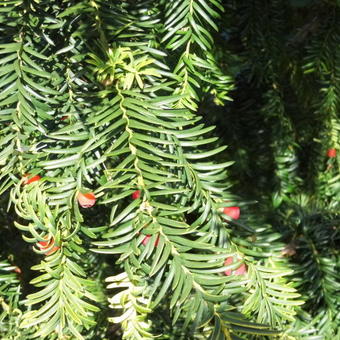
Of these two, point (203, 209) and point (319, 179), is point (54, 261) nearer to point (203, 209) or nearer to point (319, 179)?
point (203, 209)

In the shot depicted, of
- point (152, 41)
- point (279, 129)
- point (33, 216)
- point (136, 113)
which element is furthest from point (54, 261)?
point (279, 129)

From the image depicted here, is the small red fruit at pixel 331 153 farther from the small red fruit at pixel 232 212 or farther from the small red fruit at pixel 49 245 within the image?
the small red fruit at pixel 49 245

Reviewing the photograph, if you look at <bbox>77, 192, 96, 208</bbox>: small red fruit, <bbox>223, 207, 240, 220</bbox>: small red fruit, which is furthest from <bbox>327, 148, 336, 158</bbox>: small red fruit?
<bbox>77, 192, 96, 208</bbox>: small red fruit

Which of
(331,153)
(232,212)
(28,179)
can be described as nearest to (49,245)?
(28,179)

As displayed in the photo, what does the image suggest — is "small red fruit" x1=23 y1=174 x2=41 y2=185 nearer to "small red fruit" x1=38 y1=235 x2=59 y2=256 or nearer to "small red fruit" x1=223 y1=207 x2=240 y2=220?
"small red fruit" x1=38 y1=235 x2=59 y2=256

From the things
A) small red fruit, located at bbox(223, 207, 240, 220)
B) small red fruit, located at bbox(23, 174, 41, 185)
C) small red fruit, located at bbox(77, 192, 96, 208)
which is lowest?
small red fruit, located at bbox(223, 207, 240, 220)

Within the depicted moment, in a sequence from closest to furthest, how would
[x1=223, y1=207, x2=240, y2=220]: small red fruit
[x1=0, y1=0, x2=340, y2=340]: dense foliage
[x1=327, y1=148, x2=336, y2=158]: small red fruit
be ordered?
1. [x1=0, y1=0, x2=340, y2=340]: dense foliage
2. [x1=223, y1=207, x2=240, y2=220]: small red fruit
3. [x1=327, y1=148, x2=336, y2=158]: small red fruit

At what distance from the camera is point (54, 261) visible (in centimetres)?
41

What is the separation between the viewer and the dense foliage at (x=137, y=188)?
379 mm

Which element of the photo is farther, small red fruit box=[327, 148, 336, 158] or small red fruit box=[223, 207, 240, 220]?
small red fruit box=[327, 148, 336, 158]

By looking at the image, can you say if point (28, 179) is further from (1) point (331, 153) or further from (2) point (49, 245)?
(1) point (331, 153)

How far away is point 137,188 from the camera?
0.37m

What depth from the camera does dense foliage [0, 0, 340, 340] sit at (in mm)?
379

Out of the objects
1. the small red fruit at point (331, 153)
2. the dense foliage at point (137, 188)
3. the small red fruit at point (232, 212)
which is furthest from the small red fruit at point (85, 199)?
Answer: the small red fruit at point (331, 153)
